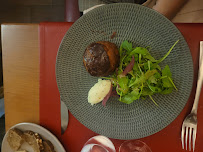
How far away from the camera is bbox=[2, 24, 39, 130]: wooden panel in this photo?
1.08 meters

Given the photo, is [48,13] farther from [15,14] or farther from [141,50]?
[141,50]

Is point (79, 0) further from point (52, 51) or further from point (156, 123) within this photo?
point (156, 123)

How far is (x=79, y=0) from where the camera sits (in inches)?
49.8

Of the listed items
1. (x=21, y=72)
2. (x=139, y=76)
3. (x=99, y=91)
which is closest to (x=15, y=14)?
(x=21, y=72)

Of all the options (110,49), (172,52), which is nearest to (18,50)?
(110,49)

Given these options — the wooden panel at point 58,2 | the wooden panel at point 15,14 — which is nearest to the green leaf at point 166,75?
the wooden panel at point 58,2

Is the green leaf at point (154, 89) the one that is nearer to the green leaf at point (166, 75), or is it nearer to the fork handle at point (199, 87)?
the green leaf at point (166, 75)

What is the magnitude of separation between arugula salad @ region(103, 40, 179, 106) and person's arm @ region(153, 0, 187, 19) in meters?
0.31

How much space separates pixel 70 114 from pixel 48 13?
135 centimetres

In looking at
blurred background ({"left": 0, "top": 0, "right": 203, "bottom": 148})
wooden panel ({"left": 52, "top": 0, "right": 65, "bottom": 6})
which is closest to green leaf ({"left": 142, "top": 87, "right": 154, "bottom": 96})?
blurred background ({"left": 0, "top": 0, "right": 203, "bottom": 148})

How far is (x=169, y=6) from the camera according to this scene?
3.38ft

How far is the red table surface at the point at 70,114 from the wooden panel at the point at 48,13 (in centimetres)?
97

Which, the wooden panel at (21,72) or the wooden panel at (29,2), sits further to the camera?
the wooden panel at (29,2)

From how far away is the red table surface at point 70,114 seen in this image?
37.3 inches
